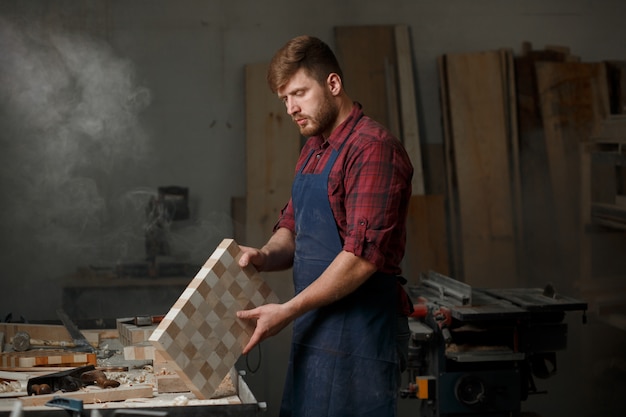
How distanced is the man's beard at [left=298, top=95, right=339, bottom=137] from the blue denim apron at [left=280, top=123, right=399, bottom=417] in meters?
0.10

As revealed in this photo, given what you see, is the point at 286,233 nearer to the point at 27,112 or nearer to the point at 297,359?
the point at 297,359

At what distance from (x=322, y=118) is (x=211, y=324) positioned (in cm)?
65

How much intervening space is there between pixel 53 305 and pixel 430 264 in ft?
6.40

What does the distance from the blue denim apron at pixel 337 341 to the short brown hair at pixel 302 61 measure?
0.78 ft

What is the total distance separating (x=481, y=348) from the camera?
332 centimetres

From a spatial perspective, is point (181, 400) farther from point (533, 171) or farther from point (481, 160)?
point (533, 171)

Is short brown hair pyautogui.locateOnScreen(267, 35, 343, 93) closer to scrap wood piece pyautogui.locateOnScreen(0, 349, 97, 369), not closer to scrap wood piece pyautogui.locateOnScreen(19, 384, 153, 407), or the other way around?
scrap wood piece pyautogui.locateOnScreen(19, 384, 153, 407)

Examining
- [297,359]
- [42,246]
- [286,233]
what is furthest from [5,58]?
Answer: [297,359]

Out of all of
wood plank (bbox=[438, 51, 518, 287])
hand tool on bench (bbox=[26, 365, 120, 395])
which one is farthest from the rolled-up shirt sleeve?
wood plank (bbox=[438, 51, 518, 287])

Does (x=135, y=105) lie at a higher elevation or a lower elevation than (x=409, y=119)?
higher

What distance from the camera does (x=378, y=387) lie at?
235cm

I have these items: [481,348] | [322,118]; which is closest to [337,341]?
[322,118]

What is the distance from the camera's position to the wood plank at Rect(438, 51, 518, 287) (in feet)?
14.7

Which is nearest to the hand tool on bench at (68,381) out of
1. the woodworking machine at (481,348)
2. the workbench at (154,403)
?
the workbench at (154,403)
